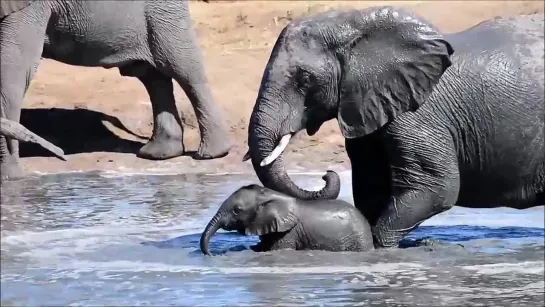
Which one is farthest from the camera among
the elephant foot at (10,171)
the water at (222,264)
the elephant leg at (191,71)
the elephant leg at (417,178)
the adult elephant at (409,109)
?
the elephant leg at (191,71)

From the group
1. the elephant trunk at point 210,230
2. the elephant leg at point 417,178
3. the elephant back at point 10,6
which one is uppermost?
the elephant back at point 10,6

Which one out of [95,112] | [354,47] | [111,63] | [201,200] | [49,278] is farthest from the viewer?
[95,112]

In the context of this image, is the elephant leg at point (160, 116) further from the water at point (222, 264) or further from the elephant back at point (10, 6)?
the water at point (222, 264)

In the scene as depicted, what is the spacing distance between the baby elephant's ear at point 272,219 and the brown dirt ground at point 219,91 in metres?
3.20

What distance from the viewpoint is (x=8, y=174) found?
8.76m

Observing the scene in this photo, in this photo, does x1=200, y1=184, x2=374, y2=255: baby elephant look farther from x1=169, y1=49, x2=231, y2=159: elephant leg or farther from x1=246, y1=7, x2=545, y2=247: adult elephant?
x1=169, y1=49, x2=231, y2=159: elephant leg

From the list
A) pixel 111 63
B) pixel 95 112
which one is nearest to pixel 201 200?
pixel 111 63

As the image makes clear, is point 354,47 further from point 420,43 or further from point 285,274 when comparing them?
point 285,274

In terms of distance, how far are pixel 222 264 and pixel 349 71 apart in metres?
0.91

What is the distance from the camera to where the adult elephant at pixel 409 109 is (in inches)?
235

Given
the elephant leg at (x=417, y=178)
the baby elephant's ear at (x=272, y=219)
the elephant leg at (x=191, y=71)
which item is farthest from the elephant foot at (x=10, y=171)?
the elephant leg at (x=417, y=178)

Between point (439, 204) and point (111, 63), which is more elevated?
point (111, 63)

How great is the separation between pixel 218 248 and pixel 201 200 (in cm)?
159

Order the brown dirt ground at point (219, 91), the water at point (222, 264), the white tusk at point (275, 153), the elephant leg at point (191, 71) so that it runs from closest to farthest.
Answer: the water at point (222, 264) → the white tusk at point (275, 153) → the brown dirt ground at point (219, 91) → the elephant leg at point (191, 71)
